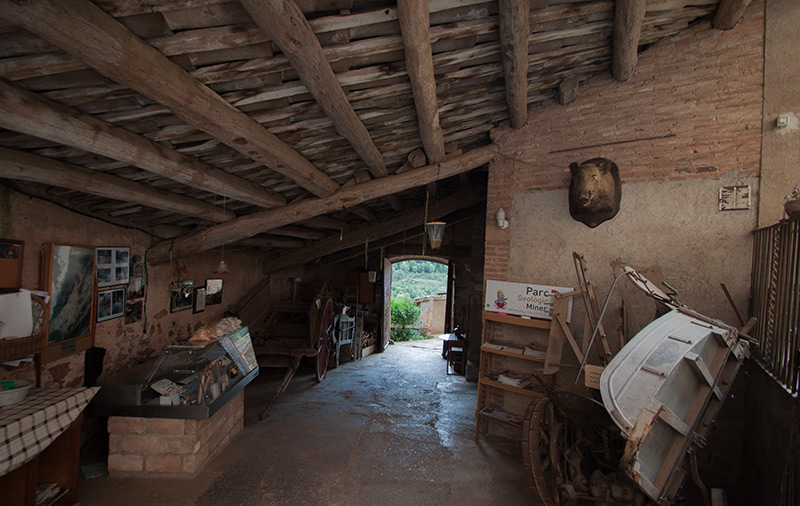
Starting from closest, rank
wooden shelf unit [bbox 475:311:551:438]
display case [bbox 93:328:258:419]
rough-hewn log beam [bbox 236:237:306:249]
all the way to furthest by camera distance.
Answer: display case [bbox 93:328:258:419]
wooden shelf unit [bbox 475:311:551:438]
rough-hewn log beam [bbox 236:237:306:249]

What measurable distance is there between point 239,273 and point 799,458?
773cm

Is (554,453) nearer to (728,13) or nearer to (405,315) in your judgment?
(728,13)

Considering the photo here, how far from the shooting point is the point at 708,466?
3.81 meters

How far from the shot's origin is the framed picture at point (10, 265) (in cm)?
311

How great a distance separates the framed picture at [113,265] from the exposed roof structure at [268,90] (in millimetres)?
403

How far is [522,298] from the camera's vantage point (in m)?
4.66

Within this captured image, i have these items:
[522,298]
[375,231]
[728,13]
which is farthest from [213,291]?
[728,13]

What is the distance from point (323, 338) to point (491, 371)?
10.5 feet

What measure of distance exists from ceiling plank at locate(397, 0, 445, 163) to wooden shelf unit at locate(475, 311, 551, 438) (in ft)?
7.85

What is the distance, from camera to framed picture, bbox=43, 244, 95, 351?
358 cm

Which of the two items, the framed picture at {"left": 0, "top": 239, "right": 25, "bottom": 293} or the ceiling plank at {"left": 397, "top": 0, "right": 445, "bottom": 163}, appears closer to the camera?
the ceiling plank at {"left": 397, "top": 0, "right": 445, "bottom": 163}

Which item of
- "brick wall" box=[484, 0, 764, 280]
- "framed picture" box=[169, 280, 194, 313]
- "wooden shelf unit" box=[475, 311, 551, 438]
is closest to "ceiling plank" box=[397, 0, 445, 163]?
"brick wall" box=[484, 0, 764, 280]

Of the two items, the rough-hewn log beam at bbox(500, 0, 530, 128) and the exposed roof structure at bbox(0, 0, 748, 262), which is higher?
the rough-hewn log beam at bbox(500, 0, 530, 128)

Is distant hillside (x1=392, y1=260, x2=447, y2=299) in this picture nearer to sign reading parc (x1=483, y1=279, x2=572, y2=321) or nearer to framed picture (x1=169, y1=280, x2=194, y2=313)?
framed picture (x1=169, y1=280, x2=194, y2=313)
